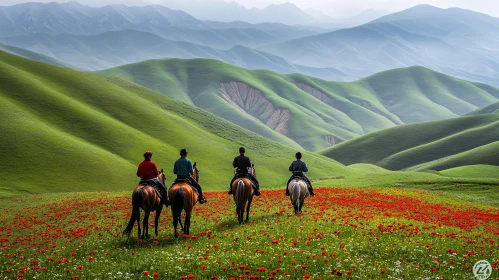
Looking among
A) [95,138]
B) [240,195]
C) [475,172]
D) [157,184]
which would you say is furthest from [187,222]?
[475,172]

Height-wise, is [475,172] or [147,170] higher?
[475,172]

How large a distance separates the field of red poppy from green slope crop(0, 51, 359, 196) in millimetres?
49915

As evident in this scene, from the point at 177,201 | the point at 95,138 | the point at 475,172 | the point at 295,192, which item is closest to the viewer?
the point at 177,201

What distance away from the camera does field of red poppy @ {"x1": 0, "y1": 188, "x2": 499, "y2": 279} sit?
1462 centimetres

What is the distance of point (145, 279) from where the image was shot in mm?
14109

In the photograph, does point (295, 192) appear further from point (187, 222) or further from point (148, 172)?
point (148, 172)

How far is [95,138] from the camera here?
93438 millimetres

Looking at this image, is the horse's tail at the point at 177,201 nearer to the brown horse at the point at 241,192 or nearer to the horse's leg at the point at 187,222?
the horse's leg at the point at 187,222

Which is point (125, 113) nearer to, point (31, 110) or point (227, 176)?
point (31, 110)

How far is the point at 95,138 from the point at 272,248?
8413 centimetres

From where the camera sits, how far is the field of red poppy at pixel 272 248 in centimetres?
1462

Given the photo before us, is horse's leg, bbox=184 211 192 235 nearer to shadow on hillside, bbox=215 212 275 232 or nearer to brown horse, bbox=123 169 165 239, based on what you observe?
brown horse, bbox=123 169 165 239

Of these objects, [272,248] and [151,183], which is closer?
[272,248]

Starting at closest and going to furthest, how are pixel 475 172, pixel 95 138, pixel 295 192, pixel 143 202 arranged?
pixel 143 202, pixel 295 192, pixel 475 172, pixel 95 138
